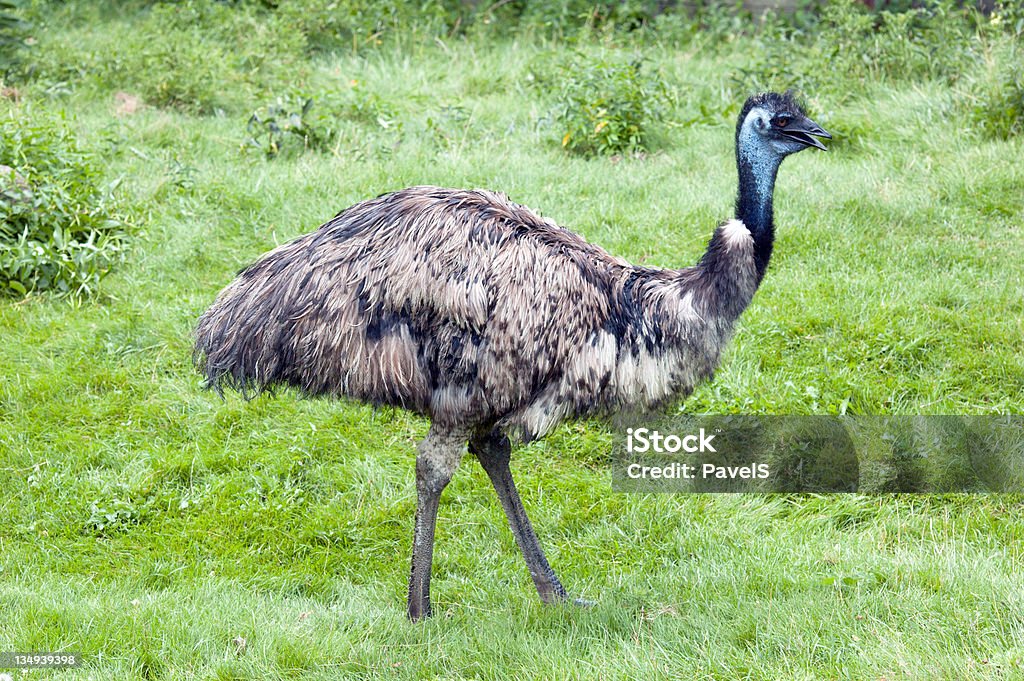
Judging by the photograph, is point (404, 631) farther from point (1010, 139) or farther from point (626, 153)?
point (1010, 139)

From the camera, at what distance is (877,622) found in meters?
4.01

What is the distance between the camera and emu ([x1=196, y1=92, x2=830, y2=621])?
3992 millimetres

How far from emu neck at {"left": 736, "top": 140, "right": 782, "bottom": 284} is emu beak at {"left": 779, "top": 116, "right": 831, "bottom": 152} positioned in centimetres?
11

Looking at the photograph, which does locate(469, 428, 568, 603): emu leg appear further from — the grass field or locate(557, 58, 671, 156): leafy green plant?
locate(557, 58, 671, 156): leafy green plant

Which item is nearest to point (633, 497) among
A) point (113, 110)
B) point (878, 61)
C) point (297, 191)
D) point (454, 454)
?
point (454, 454)

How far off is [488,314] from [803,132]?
50.4 inches

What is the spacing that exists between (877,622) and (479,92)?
20.8 feet

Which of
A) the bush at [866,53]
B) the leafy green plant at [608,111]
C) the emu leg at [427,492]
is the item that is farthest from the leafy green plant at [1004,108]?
the emu leg at [427,492]

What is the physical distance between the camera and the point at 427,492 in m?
4.34

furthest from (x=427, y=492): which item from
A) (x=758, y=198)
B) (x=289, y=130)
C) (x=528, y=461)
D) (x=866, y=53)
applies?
(x=866, y=53)

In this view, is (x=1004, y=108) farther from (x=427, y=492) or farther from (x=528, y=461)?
(x=427, y=492)

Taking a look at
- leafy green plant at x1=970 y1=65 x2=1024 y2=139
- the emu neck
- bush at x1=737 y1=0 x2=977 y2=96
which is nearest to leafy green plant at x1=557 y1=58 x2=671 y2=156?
bush at x1=737 y1=0 x2=977 y2=96

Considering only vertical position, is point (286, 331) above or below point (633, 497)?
above

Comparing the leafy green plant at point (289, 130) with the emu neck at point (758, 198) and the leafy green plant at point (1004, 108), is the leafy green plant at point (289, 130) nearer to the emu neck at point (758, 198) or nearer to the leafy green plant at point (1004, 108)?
the leafy green plant at point (1004, 108)
